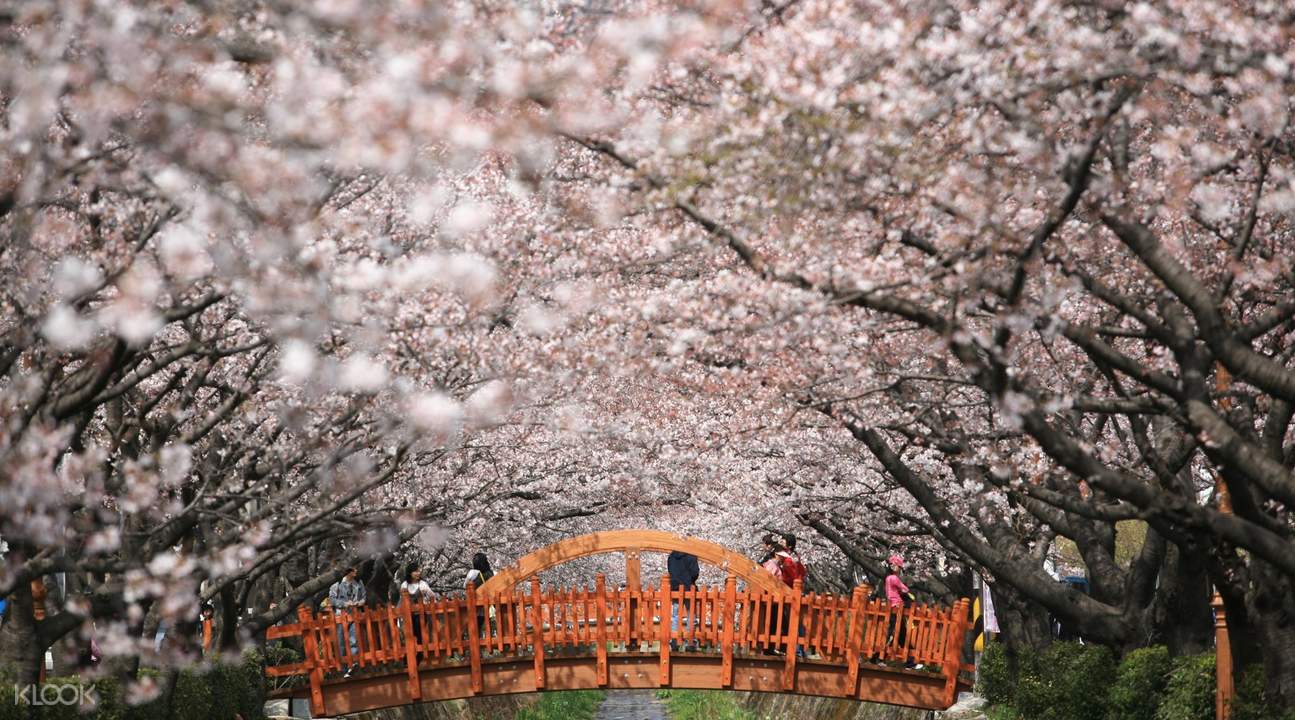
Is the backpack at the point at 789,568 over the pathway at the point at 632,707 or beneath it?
over

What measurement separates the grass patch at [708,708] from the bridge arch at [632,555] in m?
11.4

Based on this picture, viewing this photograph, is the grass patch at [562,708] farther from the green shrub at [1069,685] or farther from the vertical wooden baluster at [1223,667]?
the vertical wooden baluster at [1223,667]

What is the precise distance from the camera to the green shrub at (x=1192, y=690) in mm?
13969

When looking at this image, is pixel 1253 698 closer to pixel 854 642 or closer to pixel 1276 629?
pixel 1276 629

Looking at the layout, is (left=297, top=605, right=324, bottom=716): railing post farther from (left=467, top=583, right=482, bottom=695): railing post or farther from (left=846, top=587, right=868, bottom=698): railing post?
(left=846, top=587, right=868, bottom=698): railing post

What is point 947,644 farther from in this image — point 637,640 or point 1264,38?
point 1264,38

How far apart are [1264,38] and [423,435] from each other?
7624 millimetres

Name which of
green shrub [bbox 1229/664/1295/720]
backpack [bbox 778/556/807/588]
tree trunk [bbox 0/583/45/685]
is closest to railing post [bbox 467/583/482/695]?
backpack [bbox 778/556/807/588]

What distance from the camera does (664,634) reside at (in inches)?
755

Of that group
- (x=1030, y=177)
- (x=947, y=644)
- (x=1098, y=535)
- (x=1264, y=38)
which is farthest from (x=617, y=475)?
(x=1264, y=38)

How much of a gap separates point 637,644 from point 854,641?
278 cm

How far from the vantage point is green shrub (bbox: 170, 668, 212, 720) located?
1658 centimetres

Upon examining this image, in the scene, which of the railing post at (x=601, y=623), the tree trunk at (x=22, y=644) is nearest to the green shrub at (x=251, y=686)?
the railing post at (x=601, y=623)

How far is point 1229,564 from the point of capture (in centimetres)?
1284
